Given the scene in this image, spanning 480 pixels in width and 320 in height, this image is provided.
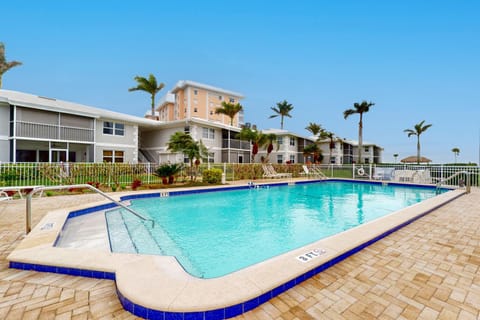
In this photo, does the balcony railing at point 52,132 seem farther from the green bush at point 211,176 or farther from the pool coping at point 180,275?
the pool coping at point 180,275

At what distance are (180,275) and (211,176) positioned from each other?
1216cm

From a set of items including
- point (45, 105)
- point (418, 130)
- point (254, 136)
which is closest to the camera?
point (45, 105)

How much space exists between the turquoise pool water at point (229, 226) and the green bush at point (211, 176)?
378cm

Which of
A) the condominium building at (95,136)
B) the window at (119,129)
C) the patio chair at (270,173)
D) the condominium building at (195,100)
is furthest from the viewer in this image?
Result: the condominium building at (195,100)

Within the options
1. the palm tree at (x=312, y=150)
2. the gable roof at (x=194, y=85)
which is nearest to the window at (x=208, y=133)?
the palm tree at (x=312, y=150)

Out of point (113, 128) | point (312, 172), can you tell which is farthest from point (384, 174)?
point (113, 128)

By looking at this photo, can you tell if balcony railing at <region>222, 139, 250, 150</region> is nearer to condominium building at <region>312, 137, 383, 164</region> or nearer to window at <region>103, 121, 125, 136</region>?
window at <region>103, 121, 125, 136</region>

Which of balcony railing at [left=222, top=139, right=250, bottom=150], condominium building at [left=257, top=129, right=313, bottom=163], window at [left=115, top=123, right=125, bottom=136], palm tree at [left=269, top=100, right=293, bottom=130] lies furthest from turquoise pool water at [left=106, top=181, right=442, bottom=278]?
palm tree at [left=269, top=100, right=293, bottom=130]

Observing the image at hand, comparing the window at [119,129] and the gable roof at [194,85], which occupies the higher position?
the gable roof at [194,85]

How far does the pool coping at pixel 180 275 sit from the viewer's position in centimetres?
220

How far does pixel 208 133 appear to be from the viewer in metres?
23.7

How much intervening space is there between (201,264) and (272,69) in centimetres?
4427

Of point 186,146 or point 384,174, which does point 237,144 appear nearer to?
point 186,146

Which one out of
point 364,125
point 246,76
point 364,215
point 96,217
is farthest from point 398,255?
point 246,76
